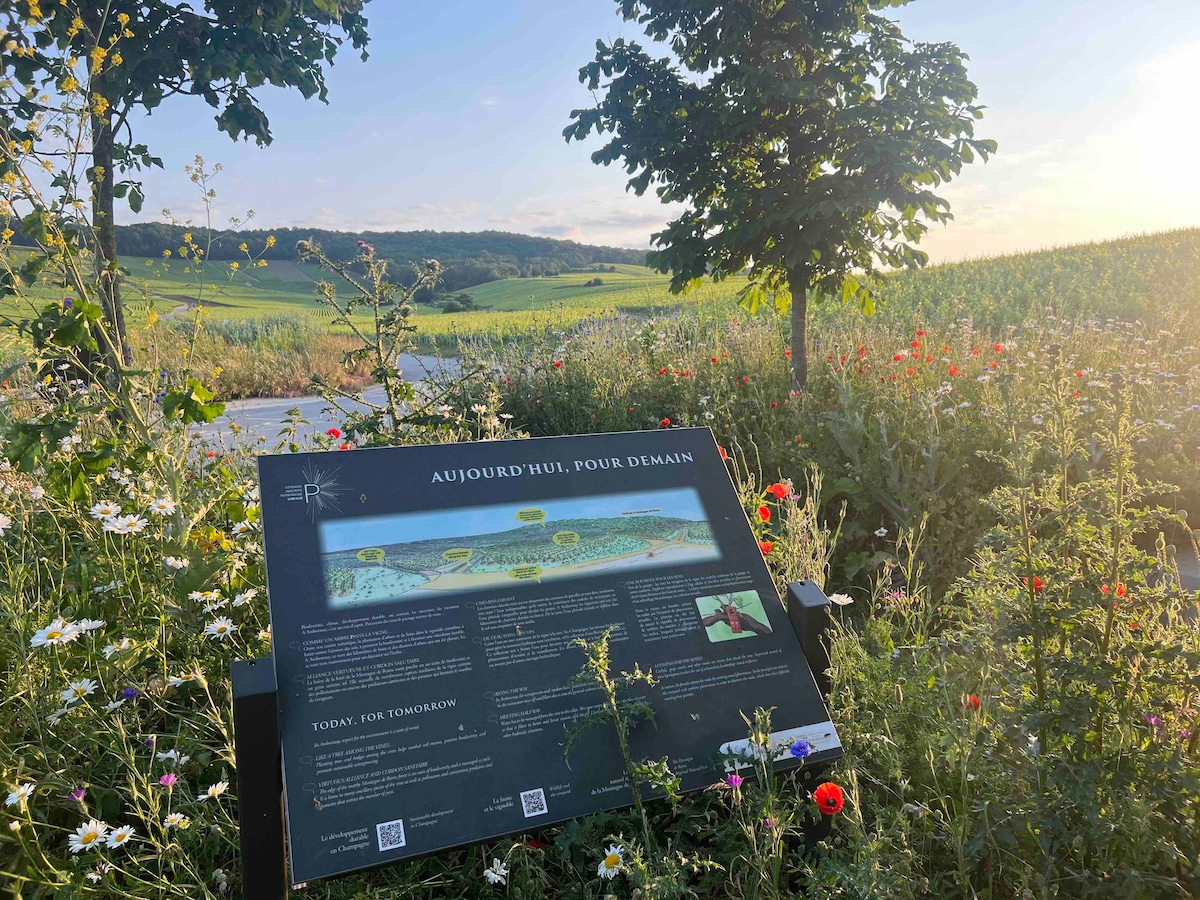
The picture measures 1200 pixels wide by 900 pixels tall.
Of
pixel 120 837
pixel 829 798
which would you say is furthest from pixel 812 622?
pixel 120 837

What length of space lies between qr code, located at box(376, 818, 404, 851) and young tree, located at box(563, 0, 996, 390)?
15.6ft

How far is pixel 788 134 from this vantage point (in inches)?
235

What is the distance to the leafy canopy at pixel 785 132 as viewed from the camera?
17.6 ft

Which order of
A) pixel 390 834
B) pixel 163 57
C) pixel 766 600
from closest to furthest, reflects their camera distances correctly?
pixel 390 834, pixel 766 600, pixel 163 57

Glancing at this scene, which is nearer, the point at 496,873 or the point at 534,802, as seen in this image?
the point at 534,802

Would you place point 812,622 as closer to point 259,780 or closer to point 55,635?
point 259,780

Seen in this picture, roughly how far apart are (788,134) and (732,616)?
4.89m

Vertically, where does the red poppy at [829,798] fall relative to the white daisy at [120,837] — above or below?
above

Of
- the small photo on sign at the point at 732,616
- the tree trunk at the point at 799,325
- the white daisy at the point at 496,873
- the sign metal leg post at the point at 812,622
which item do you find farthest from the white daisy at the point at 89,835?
the tree trunk at the point at 799,325

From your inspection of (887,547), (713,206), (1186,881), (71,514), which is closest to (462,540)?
(1186,881)

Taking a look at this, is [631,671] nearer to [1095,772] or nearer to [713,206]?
[1095,772]

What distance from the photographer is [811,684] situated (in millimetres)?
2143

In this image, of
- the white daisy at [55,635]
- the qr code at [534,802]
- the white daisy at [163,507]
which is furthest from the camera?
the white daisy at [163,507]

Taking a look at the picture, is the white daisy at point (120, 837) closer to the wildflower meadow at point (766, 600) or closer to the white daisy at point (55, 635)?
the wildflower meadow at point (766, 600)
